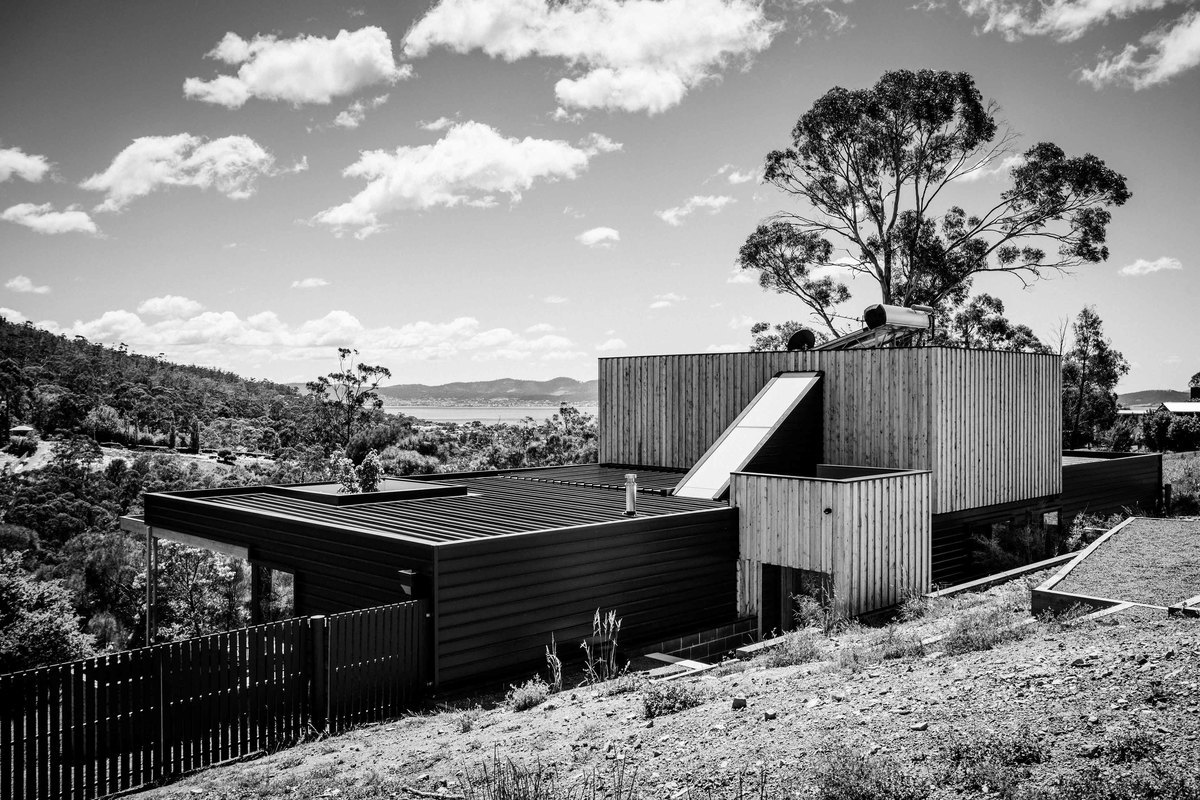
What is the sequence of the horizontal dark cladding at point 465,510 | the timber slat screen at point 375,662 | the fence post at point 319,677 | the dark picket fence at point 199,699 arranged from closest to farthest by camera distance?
the dark picket fence at point 199,699 → the fence post at point 319,677 → the timber slat screen at point 375,662 → the horizontal dark cladding at point 465,510

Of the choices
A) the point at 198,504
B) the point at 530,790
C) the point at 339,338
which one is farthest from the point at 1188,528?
the point at 339,338

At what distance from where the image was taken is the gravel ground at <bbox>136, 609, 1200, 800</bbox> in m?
4.21

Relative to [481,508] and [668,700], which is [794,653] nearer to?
[668,700]

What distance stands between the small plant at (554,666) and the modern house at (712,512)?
12cm

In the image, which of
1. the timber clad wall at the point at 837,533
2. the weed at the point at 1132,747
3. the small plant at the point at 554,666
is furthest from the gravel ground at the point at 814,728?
the timber clad wall at the point at 837,533

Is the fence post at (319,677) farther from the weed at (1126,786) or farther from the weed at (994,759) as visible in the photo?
Answer: the weed at (1126,786)

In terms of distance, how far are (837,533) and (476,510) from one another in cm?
471

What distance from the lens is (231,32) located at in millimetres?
18547

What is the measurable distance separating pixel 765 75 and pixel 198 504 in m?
17.0

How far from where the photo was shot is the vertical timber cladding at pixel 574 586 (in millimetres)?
7816

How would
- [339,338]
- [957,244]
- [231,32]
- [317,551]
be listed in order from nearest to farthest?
[317,551] < [231,32] < [957,244] < [339,338]

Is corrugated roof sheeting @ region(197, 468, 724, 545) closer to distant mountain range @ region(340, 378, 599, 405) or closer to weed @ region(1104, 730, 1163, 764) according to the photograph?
weed @ region(1104, 730, 1163, 764)

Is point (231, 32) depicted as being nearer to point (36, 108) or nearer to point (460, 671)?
point (36, 108)

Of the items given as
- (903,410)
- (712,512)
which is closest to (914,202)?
(903,410)
